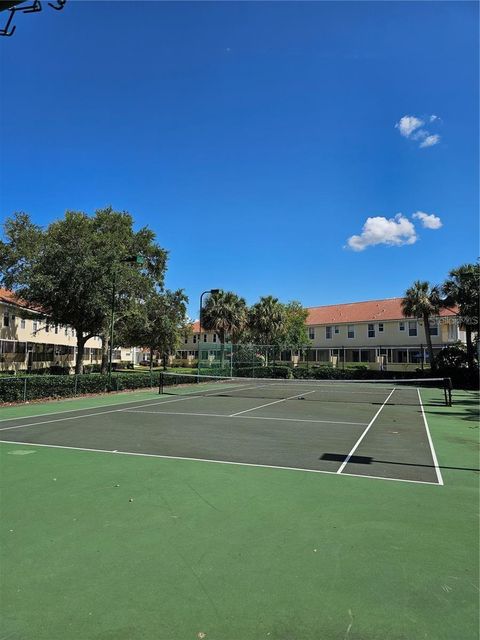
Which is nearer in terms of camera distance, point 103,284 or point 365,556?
point 365,556

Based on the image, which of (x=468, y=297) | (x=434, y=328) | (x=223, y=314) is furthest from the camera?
(x=223, y=314)

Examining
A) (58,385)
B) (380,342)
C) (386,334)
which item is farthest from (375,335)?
(58,385)

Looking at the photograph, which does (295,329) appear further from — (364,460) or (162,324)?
(364,460)

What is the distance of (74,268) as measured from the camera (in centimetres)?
2714

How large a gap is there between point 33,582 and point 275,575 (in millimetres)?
2039

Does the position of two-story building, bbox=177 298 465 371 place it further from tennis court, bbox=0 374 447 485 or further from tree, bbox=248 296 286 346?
tennis court, bbox=0 374 447 485

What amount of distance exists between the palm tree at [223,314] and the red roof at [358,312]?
12.2 metres

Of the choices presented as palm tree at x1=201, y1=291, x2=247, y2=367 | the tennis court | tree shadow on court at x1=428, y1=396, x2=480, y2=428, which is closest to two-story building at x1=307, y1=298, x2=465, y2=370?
palm tree at x1=201, y1=291, x2=247, y2=367

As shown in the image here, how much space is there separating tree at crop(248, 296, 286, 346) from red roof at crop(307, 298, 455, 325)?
843cm

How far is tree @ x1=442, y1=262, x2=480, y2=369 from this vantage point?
3350 centimetres

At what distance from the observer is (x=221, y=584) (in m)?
3.97

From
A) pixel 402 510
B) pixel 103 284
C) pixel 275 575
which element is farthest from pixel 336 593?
pixel 103 284

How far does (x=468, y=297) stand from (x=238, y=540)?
3388 cm

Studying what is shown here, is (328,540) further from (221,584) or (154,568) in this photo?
(154,568)
